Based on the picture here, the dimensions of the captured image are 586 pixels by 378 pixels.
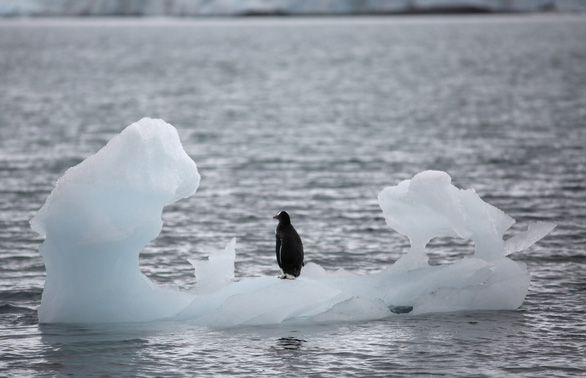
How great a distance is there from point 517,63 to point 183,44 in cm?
7429

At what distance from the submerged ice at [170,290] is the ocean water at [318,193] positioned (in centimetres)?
29

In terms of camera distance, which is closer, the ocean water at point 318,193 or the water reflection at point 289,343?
the ocean water at point 318,193

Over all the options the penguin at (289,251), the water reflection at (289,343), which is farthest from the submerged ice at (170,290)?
the water reflection at (289,343)

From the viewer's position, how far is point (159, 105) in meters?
54.5

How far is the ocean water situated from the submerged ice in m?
0.29

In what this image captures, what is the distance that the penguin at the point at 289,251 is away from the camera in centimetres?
1366

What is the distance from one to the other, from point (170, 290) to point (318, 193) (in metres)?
12.0

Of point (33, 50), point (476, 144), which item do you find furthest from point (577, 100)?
point (33, 50)

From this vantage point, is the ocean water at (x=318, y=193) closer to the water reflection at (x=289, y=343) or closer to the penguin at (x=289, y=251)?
the water reflection at (x=289, y=343)

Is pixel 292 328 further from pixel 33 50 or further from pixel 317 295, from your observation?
pixel 33 50

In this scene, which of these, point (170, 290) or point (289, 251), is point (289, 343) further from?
point (170, 290)

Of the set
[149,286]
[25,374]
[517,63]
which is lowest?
[25,374]

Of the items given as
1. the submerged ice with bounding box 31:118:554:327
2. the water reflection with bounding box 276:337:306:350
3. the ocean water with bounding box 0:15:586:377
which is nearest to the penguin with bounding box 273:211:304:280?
the submerged ice with bounding box 31:118:554:327

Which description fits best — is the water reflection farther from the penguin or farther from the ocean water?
the penguin
